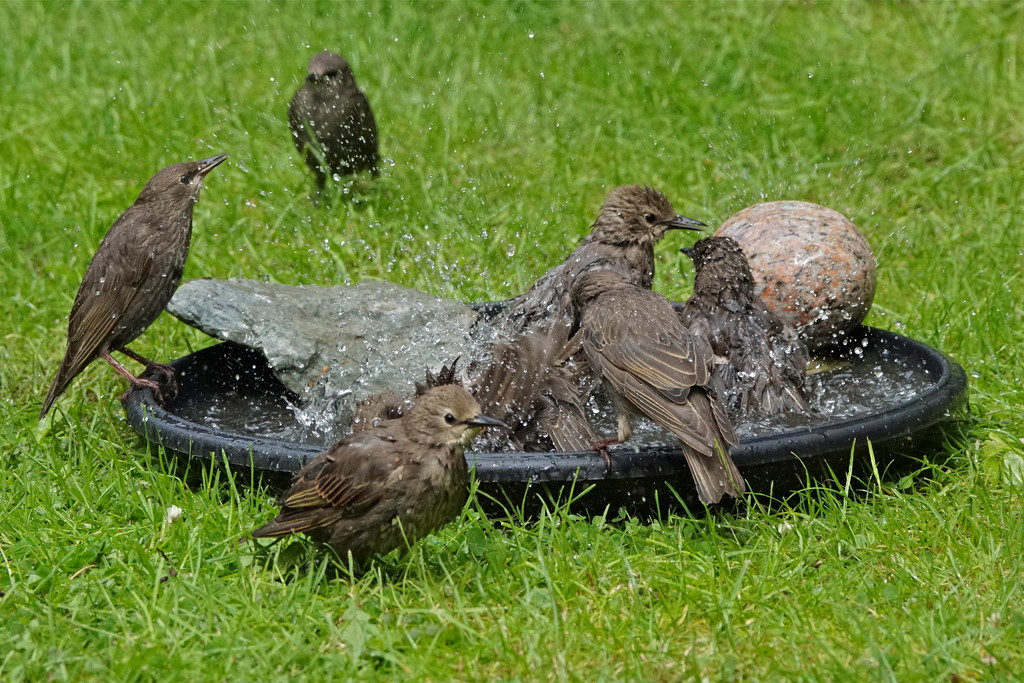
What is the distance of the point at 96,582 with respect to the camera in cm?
433

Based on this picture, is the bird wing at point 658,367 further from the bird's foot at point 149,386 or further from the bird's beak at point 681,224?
the bird's foot at point 149,386

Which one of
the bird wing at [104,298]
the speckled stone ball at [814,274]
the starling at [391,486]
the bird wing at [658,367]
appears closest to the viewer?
the starling at [391,486]

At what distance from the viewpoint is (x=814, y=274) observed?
6.20 m

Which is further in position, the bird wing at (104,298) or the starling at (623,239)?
the starling at (623,239)

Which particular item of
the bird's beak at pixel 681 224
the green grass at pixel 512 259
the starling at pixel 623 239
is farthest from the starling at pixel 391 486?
the bird's beak at pixel 681 224

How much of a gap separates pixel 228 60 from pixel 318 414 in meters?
5.85

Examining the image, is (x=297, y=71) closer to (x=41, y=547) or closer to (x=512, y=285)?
(x=512, y=285)

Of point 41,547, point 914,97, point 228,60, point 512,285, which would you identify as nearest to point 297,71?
point 228,60

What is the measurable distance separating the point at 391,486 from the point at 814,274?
9.63 feet

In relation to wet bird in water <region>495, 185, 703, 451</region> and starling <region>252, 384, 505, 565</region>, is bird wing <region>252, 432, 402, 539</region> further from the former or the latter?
wet bird in water <region>495, 185, 703, 451</region>

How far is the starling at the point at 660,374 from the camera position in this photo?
15.1 ft

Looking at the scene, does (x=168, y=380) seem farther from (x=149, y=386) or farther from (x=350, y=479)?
(x=350, y=479)

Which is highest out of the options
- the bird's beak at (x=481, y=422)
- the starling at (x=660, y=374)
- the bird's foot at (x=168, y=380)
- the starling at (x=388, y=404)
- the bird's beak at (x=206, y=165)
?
the bird's beak at (x=206, y=165)

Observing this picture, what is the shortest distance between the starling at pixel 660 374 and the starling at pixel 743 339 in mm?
594
